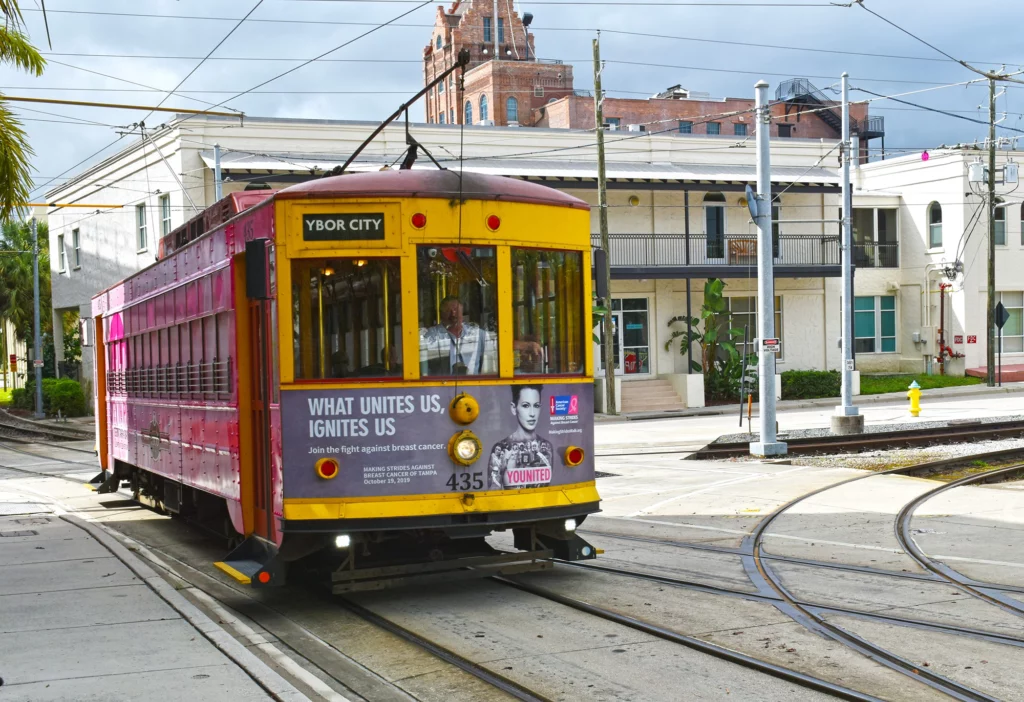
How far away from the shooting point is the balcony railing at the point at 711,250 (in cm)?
3903

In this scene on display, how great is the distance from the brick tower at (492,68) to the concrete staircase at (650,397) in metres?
35.1

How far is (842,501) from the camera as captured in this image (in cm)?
1528

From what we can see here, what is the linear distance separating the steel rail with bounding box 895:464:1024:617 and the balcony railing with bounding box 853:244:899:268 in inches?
1131

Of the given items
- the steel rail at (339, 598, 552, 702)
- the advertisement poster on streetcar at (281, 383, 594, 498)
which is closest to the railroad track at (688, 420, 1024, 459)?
the advertisement poster on streetcar at (281, 383, 594, 498)

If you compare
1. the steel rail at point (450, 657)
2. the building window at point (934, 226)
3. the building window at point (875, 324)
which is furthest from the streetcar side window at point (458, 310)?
the building window at point (934, 226)

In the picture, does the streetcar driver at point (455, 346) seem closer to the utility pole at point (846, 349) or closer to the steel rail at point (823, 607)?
the steel rail at point (823, 607)

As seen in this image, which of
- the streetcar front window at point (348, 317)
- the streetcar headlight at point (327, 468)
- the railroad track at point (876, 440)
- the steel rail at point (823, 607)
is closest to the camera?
the steel rail at point (823, 607)

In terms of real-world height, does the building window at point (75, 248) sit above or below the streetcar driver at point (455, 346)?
above

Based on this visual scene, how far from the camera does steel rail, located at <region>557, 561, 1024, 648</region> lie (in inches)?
305

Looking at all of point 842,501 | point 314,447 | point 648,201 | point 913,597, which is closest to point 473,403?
point 314,447

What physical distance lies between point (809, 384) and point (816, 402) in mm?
1713

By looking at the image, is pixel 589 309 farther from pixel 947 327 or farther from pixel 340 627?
pixel 947 327

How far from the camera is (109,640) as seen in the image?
26.5 feet

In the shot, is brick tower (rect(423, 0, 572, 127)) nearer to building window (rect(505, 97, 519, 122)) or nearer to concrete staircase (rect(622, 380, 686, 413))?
building window (rect(505, 97, 519, 122))
